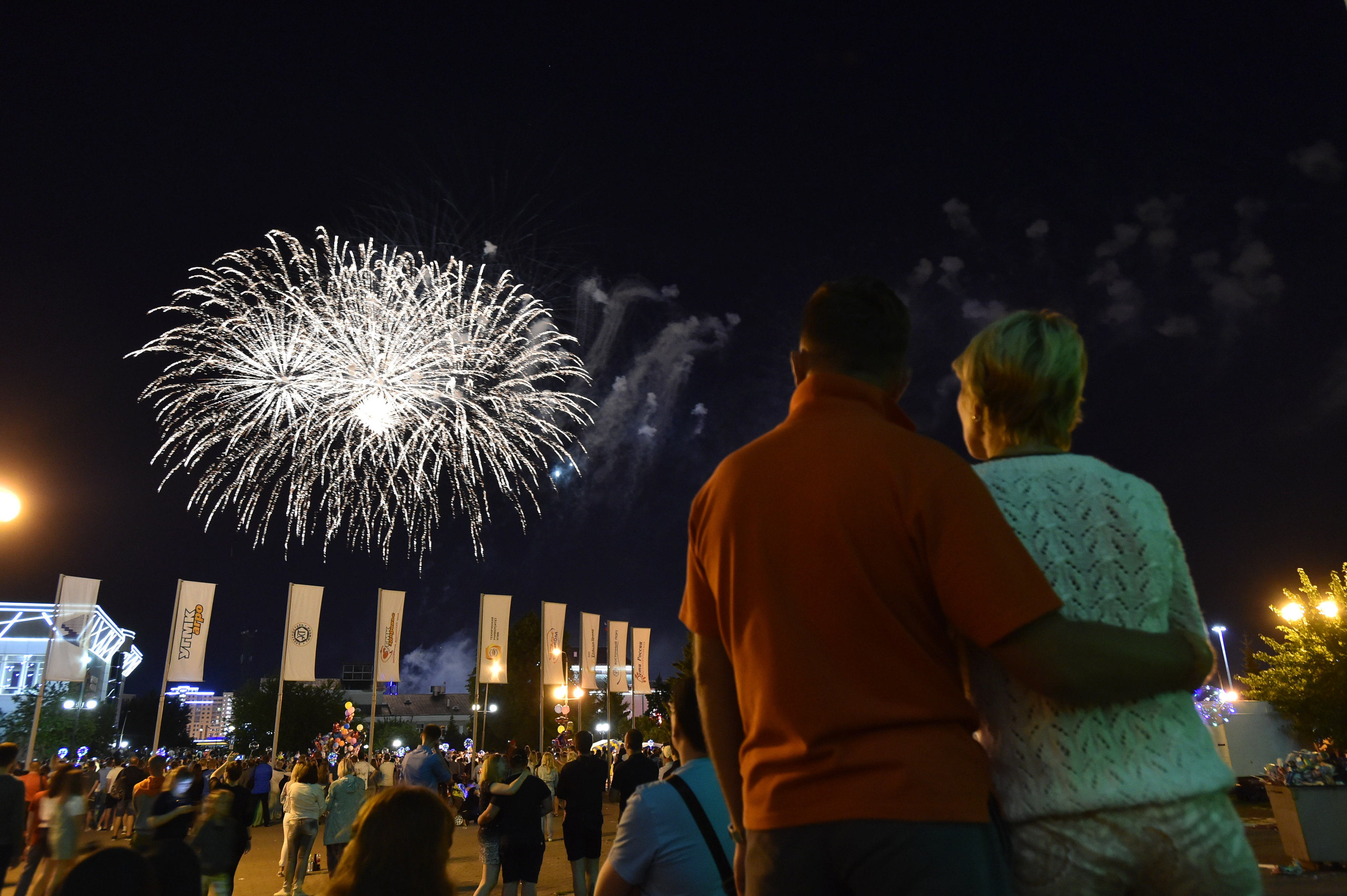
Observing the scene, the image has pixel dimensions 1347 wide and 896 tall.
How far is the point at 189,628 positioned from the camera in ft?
76.8

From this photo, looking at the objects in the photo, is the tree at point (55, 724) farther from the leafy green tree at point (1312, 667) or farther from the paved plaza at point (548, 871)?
the leafy green tree at point (1312, 667)

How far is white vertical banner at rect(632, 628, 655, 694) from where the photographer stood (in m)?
36.4

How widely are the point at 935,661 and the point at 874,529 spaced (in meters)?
0.27

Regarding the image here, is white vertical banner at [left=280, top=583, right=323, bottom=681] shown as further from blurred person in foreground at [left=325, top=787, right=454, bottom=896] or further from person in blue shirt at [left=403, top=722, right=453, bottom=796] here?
blurred person in foreground at [left=325, top=787, right=454, bottom=896]

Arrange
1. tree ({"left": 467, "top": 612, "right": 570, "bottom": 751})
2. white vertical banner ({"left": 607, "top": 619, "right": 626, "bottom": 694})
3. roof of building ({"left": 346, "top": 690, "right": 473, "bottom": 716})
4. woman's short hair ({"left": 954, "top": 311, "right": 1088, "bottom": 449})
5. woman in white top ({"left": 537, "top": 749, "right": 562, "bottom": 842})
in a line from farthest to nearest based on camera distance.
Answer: roof of building ({"left": 346, "top": 690, "right": 473, "bottom": 716}), tree ({"left": 467, "top": 612, "right": 570, "bottom": 751}), white vertical banner ({"left": 607, "top": 619, "right": 626, "bottom": 694}), woman in white top ({"left": 537, "top": 749, "right": 562, "bottom": 842}), woman's short hair ({"left": 954, "top": 311, "right": 1088, "bottom": 449})

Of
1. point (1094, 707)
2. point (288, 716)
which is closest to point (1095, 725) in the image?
point (1094, 707)

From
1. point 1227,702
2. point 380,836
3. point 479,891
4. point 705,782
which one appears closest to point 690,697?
point 705,782

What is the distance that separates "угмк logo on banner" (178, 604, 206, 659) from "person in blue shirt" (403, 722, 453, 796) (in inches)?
592

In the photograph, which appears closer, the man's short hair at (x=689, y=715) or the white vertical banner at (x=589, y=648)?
the man's short hair at (x=689, y=715)

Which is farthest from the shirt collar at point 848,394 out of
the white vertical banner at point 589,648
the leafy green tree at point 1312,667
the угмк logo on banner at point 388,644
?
the white vertical banner at point 589,648

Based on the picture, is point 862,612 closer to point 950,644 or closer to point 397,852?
point 950,644

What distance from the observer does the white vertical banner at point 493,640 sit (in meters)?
30.2

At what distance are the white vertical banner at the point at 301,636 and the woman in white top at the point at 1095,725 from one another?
27524 mm

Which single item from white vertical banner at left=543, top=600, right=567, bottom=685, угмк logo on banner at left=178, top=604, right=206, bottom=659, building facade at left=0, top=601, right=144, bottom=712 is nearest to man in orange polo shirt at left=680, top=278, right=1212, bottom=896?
угмк logo on banner at left=178, top=604, right=206, bottom=659
